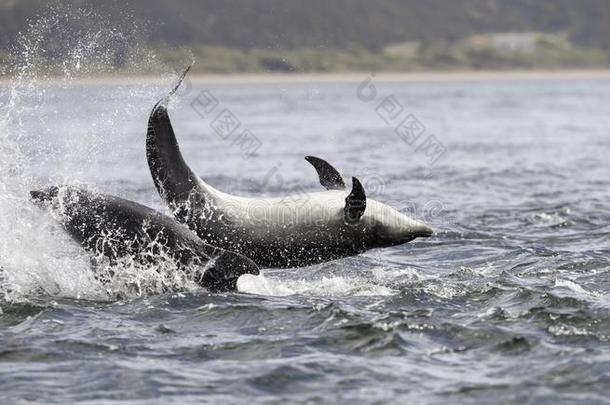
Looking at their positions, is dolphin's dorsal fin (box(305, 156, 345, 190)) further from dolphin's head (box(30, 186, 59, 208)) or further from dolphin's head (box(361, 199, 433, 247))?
dolphin's head (box(30, 186, 59, 208))

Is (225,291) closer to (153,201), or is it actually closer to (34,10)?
(153,201)

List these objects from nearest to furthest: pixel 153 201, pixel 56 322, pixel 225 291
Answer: pixel 56 322 → pixel 225 291 → pixel 153 201

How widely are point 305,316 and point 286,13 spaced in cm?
17135

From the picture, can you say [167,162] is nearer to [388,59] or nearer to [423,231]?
[423,231]

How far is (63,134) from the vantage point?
1419 inches

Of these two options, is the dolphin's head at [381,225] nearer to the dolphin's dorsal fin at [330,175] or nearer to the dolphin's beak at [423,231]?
the dolphin's beak at [423,231]

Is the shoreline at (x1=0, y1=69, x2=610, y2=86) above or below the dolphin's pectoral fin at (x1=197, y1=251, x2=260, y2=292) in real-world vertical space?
above

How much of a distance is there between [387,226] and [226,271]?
7.29 ft

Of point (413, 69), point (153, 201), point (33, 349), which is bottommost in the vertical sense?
point (33, 349)

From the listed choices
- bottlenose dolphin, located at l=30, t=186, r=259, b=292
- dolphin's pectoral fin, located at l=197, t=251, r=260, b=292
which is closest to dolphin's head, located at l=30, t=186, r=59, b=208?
bottlenose dolphin, located at l=30, t=186, r=259, b=292

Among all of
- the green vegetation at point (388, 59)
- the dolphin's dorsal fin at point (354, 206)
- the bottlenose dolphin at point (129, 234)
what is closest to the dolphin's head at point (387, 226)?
the dolphin's dorsal fin at point (354, 206)

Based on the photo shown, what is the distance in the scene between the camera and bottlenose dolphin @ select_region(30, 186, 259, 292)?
12625 mm

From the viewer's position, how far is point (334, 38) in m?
176

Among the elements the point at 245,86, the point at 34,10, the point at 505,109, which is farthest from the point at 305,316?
the point at 34,10
